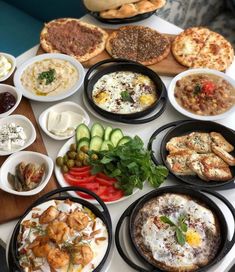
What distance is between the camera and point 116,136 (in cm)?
230

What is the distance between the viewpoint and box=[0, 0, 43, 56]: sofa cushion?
11.2ft

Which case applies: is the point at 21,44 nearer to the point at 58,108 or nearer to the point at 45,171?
the point at 58,108

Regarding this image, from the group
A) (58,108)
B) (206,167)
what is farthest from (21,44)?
(206,167)

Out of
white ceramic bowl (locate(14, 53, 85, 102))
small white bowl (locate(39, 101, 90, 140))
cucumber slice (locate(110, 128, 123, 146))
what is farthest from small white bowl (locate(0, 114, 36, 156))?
cucumber slice (locate(110, 128, 123, 146))

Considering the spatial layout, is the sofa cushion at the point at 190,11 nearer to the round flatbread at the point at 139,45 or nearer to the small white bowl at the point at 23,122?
the round flatbread at the point at 139,45

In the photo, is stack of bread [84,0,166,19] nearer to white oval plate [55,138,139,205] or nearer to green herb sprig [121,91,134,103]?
green herb sprig [121,91,134,103]

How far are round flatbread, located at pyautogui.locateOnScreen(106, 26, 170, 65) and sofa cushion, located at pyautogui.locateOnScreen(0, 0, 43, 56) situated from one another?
0.85 m

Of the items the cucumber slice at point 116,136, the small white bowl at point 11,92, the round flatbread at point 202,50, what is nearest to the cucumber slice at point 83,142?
the cucumber slice at point 116,136

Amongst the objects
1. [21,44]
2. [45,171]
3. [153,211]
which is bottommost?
[21,44]

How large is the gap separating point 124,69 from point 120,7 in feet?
1.86

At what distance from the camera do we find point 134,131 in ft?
7.84

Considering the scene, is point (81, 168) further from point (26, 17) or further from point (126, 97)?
point (26, 17)

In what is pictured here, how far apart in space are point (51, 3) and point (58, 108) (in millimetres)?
1409

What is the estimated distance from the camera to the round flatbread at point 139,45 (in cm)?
276
